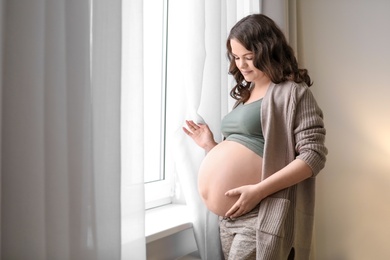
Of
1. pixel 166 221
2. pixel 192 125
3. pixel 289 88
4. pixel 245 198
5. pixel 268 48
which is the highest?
pixel 268 48

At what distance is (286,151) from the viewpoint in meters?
1.26

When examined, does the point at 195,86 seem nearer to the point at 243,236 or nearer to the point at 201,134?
the point at 201,134

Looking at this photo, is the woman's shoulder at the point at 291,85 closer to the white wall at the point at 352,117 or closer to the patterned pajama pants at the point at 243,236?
the patterned pajama pants at the point at 243,236

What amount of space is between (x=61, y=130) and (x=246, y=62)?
632 mm

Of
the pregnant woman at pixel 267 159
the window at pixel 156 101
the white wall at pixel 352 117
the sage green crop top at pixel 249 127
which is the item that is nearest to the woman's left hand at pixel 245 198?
the pregnant woman at pixel 267 159

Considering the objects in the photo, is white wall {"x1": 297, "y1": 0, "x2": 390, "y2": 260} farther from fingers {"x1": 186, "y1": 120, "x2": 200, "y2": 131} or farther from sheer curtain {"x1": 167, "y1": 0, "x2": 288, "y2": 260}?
fingers {"x1": 186, "y1": 120, "x2": 200, "y2": 131}

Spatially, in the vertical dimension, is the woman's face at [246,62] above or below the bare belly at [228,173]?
above

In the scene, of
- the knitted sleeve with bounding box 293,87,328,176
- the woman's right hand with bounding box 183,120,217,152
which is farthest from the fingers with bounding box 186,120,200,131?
the knitted sleeve with bounding box 293,87,328,176

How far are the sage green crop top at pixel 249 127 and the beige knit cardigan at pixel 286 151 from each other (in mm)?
41

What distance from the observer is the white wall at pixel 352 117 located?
1968 millimetres

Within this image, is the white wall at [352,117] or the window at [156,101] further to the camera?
the white wall at [352,117]

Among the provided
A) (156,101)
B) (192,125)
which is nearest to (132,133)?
(192,125)

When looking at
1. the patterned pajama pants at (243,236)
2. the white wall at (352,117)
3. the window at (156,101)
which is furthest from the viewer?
the white wall at (352,117)

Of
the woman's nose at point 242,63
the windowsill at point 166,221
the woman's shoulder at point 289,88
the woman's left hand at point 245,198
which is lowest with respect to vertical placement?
the windowsill at point 166,221
